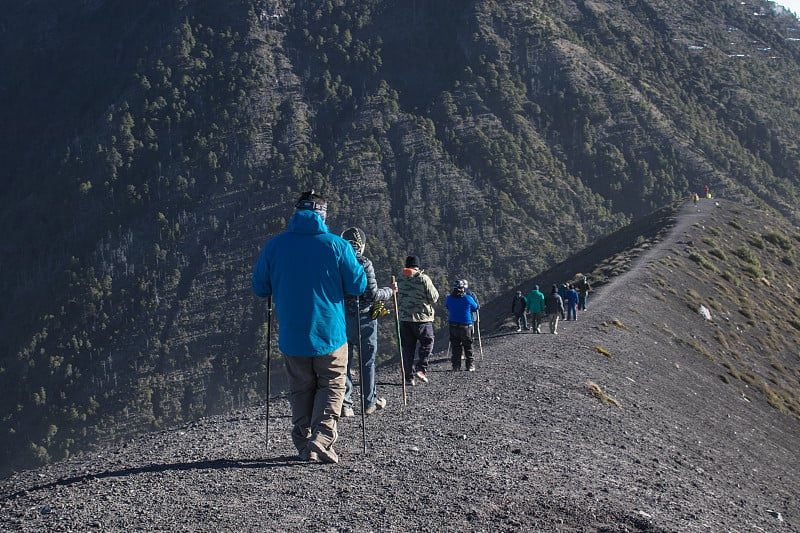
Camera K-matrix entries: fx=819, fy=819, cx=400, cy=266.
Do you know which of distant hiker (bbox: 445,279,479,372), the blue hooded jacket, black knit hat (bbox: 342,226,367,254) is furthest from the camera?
distant hiker (bbox: 445,279,479,372)

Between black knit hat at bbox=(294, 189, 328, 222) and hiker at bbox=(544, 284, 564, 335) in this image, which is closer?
black knit hat at bbox=(294, 189, 328, 222)

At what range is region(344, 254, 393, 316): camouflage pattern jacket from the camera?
730 centimetres

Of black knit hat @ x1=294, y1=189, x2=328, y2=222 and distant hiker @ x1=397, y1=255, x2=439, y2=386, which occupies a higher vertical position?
black knit hat @ x1=294, y1=189, x2=328, y2=222

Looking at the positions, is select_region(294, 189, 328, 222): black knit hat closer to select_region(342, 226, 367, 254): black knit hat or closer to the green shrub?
select_region(342, 226, 367, 254): black knit hat

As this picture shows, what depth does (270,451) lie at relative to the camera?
7480 mm

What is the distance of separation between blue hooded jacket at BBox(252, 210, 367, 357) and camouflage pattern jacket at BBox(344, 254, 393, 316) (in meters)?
0.54

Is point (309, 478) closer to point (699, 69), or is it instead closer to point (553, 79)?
point (553, 79)

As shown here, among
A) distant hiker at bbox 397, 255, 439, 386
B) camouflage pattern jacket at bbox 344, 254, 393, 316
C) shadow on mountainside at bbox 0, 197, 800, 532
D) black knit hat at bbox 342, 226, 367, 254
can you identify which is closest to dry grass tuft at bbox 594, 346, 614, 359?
shadow on mountainside at bbox 0, 197, 800, 532

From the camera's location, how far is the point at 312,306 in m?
6.49

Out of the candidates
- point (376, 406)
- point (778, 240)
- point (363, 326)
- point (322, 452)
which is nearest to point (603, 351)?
point (376, 406)

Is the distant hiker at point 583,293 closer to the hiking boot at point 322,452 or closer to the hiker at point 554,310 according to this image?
the hiker at point 554,310

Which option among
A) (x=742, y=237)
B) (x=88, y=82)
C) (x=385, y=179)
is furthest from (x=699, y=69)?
(x=88, y=82)

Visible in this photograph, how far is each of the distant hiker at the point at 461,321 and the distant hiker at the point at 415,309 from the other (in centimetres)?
101

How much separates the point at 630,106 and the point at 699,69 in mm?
13727
